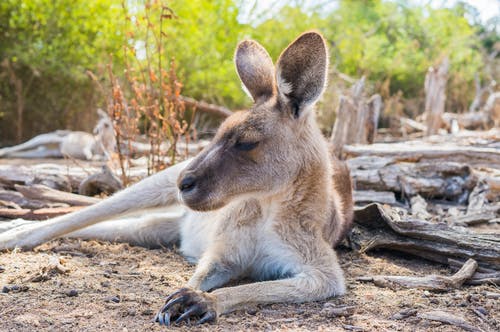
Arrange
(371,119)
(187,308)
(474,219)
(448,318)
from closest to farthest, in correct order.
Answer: (187,308)
(448,318)
(474,219)
(371,119)

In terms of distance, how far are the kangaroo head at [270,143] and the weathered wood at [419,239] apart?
0.99 m

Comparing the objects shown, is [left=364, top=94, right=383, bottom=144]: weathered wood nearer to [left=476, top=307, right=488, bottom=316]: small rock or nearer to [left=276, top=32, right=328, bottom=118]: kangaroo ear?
[left=276, top=32, right=328, bottom=118]: kangaroo ear

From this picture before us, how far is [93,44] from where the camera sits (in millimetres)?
11250

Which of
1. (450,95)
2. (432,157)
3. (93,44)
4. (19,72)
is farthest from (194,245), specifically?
(450,95)

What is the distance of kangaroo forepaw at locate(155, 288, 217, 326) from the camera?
98.5 inches

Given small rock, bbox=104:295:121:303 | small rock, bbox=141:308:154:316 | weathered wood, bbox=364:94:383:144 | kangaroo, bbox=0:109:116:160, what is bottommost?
kangaroo, bbox=0:109:116:160

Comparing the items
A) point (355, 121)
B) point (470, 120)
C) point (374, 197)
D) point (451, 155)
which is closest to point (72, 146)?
point (355, 121)

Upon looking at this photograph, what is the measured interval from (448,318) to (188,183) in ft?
4.63

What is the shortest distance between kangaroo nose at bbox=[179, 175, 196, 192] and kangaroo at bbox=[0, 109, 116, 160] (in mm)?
8071

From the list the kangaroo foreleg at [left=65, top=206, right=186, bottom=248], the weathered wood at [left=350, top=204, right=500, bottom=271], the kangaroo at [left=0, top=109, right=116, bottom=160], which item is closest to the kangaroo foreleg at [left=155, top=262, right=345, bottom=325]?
the weathered wood at [left=350, top=204, right=500, bottom=271]

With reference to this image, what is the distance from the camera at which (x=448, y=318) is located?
267 cm

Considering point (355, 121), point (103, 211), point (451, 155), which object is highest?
point (355, 121)

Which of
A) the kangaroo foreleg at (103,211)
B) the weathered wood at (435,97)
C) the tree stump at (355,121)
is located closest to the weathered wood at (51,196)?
the kangaroo foreleg at (103,211)

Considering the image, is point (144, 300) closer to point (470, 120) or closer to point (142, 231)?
point (142, 231)
